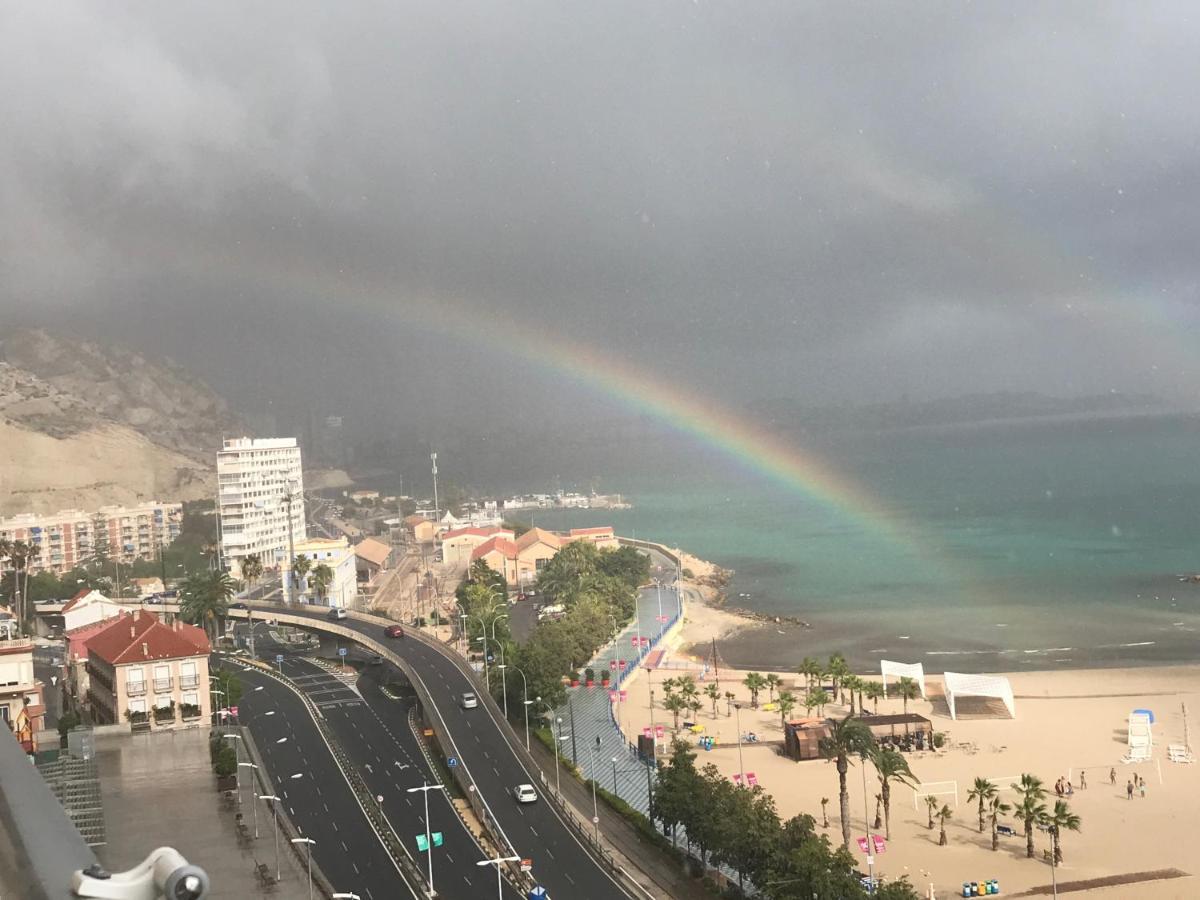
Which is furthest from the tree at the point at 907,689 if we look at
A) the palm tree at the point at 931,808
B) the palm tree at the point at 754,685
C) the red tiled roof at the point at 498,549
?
the red tiled roof at the point at 498,549

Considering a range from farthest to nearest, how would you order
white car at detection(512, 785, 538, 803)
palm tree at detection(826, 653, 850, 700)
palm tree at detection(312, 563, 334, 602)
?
palm tree at detection(312, 563, 334, 602)
palm tree at detection(826, 653, 850, 700)
white car at detection(512, 785, 538, 803)

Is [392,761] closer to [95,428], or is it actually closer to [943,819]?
[943,819]

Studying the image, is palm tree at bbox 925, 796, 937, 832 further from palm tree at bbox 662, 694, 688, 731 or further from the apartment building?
the apartment building

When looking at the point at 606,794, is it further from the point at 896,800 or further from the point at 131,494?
the point at 131,494

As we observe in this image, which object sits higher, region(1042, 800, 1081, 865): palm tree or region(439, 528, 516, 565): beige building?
region(439, 528, 516, 565): beige building

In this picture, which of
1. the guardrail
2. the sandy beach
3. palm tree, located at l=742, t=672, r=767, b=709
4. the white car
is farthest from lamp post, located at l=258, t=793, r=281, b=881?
the guardrail

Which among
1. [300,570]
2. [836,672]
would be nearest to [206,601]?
[300,570]

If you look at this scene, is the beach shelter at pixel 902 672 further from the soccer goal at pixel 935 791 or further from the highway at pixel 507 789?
the highway at pixel 507 789
